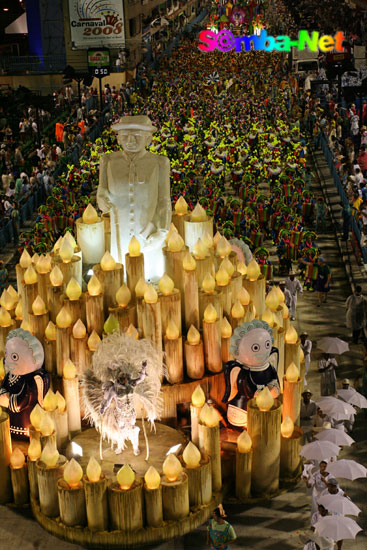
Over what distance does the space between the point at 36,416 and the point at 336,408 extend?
11.1ft

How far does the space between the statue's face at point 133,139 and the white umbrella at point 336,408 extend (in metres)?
3.71

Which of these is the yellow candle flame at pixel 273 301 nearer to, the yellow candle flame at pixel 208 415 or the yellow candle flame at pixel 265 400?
the yellow candle flame at pixel 265 400

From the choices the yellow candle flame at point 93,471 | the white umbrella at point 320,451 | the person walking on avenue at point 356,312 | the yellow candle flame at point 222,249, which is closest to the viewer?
the yellow candle flame at point 93,471

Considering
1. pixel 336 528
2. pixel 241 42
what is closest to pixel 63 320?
pixel 336 528

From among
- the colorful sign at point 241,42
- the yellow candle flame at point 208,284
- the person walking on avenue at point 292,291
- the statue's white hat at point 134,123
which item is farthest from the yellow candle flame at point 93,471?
the colorful sign at point 241,42

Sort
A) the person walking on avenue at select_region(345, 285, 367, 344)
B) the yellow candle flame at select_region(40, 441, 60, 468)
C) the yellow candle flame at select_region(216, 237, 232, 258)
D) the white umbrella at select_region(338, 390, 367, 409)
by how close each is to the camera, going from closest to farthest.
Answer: the yellow candle flame at select_region(40, 441, 60, 468) → the white umbrella at select_region(338, 390, 367, 409) → the yellow candle flame at select_region(216, 237, 232, 258) → the person walking on avenue at select_region(345, 285, 367, 344)

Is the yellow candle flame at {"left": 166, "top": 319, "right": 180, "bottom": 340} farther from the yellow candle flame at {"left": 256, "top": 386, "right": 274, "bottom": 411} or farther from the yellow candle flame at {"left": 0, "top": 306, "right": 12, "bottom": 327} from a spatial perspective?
the yellow candle flame at {"left": 0, "top": 306, "right": 12, "bottom": 327}

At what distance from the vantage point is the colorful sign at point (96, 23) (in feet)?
124

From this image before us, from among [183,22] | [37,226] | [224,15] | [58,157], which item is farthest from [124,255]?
[183,22]

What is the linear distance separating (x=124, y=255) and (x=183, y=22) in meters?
55.3

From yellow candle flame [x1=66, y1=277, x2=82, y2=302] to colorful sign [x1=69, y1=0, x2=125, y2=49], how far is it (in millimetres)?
28813

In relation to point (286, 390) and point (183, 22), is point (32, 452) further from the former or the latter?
point (183, 22)

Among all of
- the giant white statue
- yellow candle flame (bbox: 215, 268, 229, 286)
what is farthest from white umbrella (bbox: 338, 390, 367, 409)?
the giant white statue

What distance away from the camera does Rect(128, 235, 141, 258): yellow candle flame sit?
11.0 m
